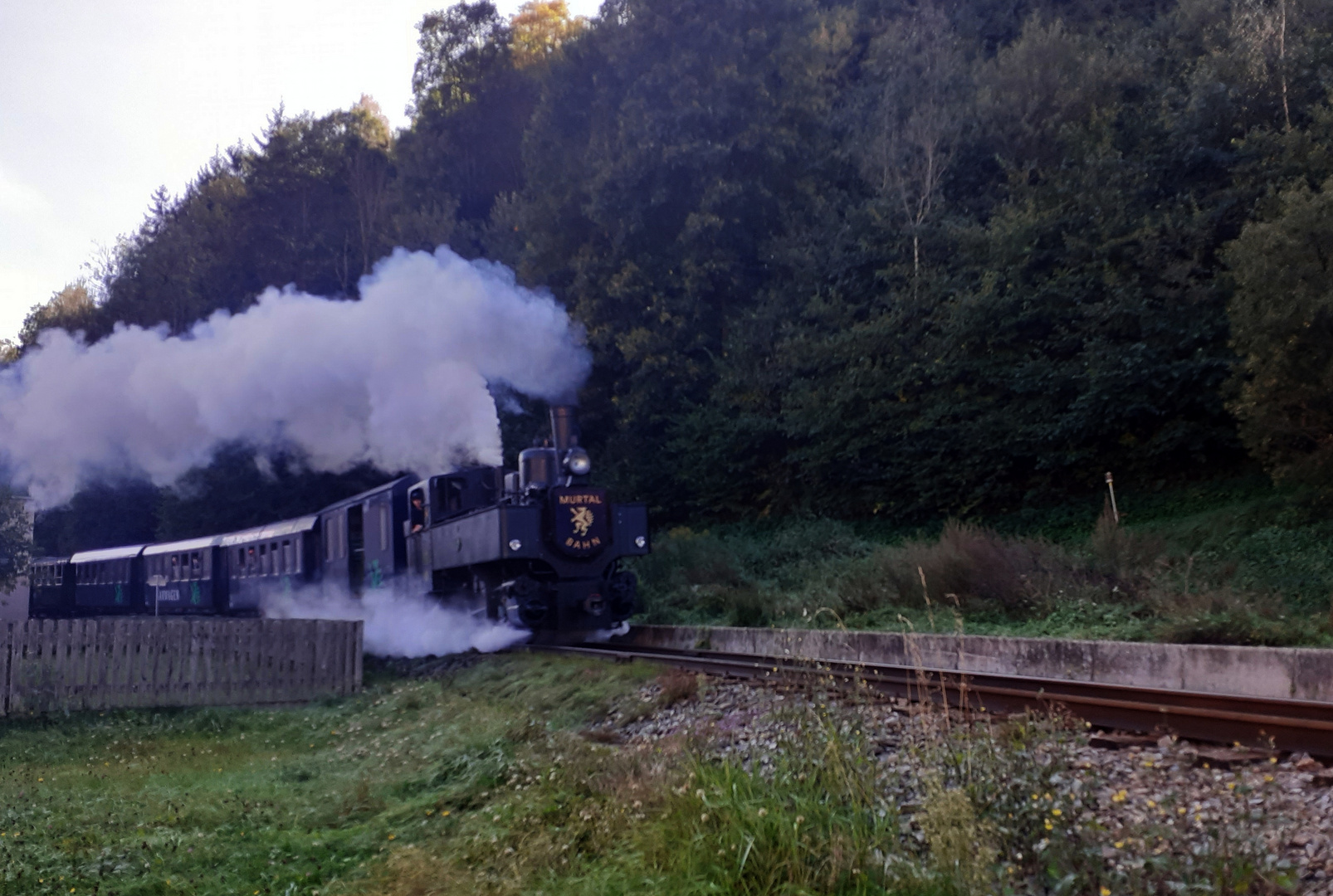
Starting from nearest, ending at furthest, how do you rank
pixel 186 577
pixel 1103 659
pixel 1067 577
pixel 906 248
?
1. pixel 1103 659
2. pixel 1067 577
3. pixel 906 248
4. pixel 186 577

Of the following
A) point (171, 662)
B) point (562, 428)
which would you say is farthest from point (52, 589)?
point (562, 428)

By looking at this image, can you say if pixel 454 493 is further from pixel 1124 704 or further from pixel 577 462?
pixel 1124 704

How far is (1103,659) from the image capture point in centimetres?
984

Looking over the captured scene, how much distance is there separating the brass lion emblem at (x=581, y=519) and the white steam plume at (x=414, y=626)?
1688mm

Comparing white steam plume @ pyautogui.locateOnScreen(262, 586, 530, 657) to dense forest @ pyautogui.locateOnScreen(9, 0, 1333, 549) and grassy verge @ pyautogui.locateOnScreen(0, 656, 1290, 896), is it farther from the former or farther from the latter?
dense forest @ pyautogui.locateOnScreen(9, 0, 1333, 549)

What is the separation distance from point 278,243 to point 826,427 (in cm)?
2672

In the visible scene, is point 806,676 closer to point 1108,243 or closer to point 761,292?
point 1108,243

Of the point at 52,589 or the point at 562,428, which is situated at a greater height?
the point at 562,428

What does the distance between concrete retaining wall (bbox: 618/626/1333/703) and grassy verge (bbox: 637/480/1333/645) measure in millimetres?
469

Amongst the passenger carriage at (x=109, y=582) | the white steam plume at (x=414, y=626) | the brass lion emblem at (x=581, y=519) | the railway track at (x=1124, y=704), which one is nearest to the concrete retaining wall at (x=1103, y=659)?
the railway track at (x=1124, y=704)

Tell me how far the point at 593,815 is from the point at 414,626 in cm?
1191

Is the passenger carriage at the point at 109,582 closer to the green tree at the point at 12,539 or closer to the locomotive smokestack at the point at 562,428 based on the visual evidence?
the green tree at the point at 12,539

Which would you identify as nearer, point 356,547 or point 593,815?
point 593,815

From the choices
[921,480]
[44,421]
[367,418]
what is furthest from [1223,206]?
[44,421]
